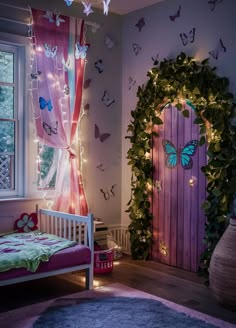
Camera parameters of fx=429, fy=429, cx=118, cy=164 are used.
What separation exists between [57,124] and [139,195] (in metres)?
1.13

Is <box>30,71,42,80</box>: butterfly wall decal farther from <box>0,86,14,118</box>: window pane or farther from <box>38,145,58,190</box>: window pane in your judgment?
<box>38,145,58,190</box>: window pane

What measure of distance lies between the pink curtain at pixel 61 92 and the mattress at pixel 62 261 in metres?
0.75

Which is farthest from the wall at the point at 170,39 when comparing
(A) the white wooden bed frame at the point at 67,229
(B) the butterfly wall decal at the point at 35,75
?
(B) the butterfly wall decal at the point at 35,75

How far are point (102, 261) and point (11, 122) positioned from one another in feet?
5.20

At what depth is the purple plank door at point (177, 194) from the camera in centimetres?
401

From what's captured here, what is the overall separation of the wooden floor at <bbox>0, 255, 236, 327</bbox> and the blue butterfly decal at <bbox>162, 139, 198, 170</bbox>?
103 cm

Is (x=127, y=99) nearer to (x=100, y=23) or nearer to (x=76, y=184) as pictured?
(x=100, y=23)

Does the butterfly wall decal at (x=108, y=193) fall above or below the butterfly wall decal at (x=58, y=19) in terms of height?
below

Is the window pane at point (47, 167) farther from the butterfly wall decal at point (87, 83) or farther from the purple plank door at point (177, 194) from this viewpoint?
the purple plank door at point (177, 194)

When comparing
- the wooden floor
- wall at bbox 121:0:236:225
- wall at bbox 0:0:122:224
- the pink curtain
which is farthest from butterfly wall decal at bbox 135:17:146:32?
the wooden floor

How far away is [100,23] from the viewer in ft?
15.3

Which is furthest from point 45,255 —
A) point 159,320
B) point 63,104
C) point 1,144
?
point 63,104

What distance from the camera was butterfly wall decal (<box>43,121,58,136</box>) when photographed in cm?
411

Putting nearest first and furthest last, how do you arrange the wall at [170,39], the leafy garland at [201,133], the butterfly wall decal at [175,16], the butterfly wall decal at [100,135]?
1. the leafy garland at [201,133]
2. the wall at [170,39]
3. the butterfly wall decal at [175,16]
4. the butterfly wall decal at [100,135]
